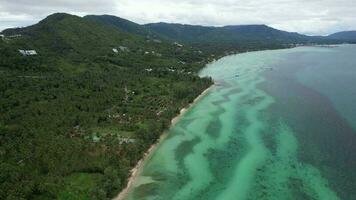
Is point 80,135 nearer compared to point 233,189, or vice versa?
point 233,189

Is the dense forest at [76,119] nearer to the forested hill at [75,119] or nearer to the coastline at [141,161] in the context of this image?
the forested hill at [75,119]

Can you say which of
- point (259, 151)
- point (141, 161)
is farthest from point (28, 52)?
point (259, 151)

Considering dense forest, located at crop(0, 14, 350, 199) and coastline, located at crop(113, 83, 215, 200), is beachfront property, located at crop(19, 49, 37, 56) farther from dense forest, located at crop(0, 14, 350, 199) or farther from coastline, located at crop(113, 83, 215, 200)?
coastline, located at crop(113, 83, 215, 200)

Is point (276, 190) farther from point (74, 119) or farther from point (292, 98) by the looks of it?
point (292, 98)

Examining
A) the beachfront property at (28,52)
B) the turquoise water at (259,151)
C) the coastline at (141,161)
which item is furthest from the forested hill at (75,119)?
the turquoise water at (259,151)

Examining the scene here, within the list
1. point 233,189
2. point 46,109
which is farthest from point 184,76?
point 233,189
